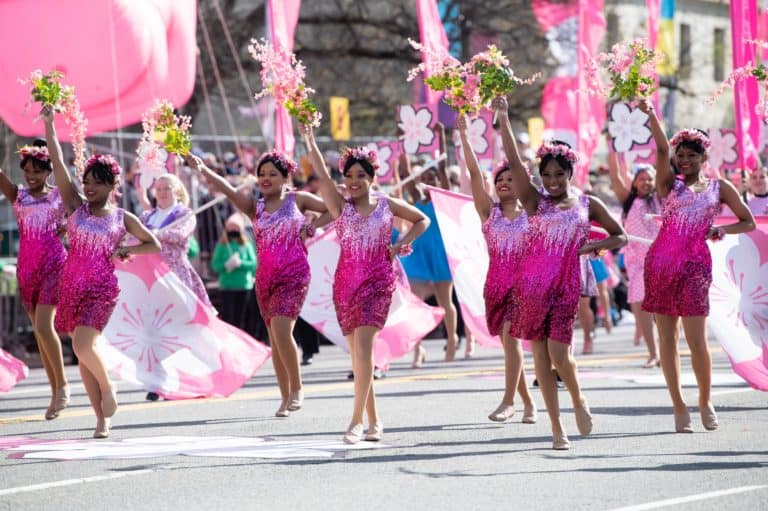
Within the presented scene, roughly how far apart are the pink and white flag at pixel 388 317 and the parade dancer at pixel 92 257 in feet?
11.3

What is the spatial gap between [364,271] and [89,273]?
1.86 meters

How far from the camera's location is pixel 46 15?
53.8ft

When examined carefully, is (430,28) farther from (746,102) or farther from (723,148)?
(723,148)

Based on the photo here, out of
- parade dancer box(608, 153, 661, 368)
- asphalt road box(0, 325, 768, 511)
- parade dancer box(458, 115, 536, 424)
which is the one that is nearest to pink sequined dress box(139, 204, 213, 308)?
asphalt road box(0, 325, 768, 511)

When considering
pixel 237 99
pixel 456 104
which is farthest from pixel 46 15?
pixel 237 99

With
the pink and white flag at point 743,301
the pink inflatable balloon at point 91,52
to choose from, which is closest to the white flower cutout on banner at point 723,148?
the pink inflatable balloon at point 91,52

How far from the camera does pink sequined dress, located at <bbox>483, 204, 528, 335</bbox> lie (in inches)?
391

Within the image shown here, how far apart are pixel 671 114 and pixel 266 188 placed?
27.8 m

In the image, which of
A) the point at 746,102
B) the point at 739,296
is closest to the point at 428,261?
the point at 746,102

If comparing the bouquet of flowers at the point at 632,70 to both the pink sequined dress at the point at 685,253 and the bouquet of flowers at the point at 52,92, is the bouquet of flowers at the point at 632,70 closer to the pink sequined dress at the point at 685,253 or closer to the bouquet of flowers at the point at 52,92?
the pink sequined dress at the point at 685,253

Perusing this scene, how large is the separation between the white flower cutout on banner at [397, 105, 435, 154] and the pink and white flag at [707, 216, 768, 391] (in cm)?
469

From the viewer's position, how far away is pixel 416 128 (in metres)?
15.5

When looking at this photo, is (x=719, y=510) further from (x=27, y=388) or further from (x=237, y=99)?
(x=237, y=99)

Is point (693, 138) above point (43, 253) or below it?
above
